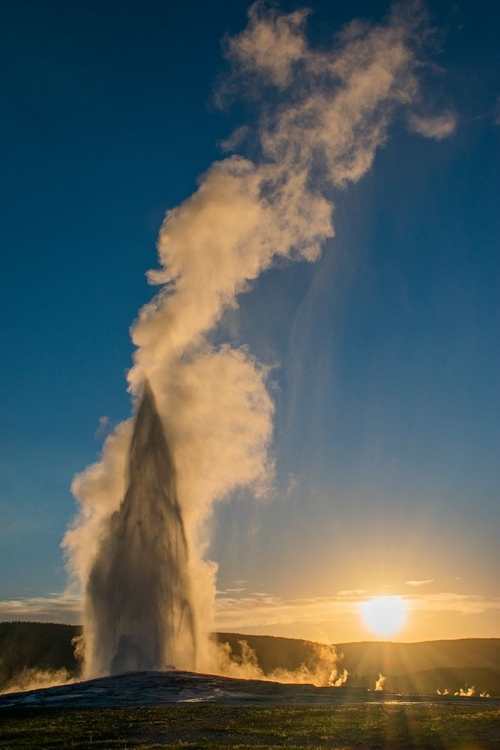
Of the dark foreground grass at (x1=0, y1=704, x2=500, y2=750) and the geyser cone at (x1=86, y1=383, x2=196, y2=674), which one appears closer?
the dark foreground grass at (x1=0, y1=704, x2=500, y2=750)

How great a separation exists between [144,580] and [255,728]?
42.2 meters

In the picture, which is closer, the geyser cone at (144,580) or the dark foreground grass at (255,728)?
the dark foreground grass at (255,728)

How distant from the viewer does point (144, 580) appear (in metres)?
71.2

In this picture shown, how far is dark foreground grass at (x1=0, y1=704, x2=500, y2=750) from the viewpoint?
26.1 meters

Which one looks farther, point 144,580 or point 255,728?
point 144,580

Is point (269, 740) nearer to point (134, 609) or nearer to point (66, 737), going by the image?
point (66, 737)

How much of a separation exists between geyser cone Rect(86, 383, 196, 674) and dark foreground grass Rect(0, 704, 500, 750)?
27318 mm

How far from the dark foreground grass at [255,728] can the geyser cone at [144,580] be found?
27.3m

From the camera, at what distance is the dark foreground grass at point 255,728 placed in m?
26.1

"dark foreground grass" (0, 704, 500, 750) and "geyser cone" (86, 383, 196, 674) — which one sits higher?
"geyser cone" (86, 383, 196, 674)

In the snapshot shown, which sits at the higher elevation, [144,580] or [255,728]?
[144,580]

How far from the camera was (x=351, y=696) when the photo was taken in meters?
50.0

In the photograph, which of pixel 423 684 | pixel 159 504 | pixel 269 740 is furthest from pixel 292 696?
pixel 423 684

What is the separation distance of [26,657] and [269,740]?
556ft
